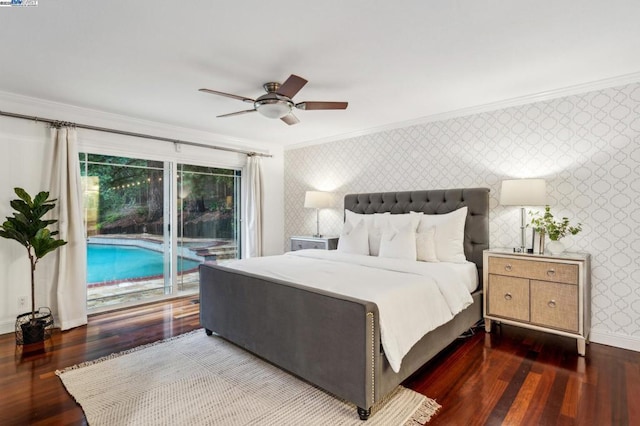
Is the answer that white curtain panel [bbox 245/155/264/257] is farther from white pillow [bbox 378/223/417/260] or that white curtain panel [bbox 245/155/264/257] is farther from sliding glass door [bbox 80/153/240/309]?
white pillow [bbox 378/223/417/260]

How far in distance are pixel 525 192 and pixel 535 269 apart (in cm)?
72

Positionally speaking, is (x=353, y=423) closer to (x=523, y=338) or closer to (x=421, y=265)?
(x=421, y=265)

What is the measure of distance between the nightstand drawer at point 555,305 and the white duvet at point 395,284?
55cm

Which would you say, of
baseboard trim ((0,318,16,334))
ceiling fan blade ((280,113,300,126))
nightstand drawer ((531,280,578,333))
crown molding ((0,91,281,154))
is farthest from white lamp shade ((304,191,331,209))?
baseboard trim ((0,318,16,334))

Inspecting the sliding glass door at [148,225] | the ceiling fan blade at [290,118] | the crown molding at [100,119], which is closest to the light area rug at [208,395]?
the sliding glass door at [148,225]

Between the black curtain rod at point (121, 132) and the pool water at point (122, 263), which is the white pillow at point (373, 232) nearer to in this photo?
the black curtain rod at point (121, 132)

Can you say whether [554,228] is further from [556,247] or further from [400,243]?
[400,243]

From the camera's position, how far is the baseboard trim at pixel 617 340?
2908 mm

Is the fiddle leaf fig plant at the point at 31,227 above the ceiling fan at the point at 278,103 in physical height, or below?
below

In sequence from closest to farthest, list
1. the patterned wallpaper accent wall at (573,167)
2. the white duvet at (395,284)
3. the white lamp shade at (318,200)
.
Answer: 1. the white duvet at (395,284)
2. the patterned wallpaper accent wall at (573,167)
3. the white lamp shade at (318,200)

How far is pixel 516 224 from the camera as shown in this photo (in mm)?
3529

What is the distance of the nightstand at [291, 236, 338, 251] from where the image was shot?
4871 mm

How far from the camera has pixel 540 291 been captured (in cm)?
299

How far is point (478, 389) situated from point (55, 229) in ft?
14.4
